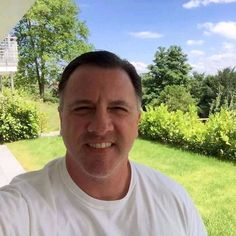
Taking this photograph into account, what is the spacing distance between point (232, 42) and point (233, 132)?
26.4m

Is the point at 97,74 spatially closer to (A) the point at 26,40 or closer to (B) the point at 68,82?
(B) the point at 68,82

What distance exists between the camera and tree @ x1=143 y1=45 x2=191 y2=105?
13500 mm

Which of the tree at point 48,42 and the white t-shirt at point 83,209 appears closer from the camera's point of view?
the white t-shirt at point 83,209

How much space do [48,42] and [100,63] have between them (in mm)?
12283

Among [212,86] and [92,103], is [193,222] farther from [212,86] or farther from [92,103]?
[212,86]

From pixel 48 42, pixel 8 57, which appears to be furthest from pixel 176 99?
pixel 48 42

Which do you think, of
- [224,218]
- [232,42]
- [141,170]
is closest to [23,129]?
[224,218]

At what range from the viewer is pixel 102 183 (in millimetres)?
655

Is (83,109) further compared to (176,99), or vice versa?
(176,99)

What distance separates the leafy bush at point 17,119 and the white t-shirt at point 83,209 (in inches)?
218

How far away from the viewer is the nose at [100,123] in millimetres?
628

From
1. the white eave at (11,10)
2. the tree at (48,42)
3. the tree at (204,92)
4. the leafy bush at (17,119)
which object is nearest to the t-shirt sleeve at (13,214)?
the white eave at (11,10)

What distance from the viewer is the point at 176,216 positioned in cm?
68

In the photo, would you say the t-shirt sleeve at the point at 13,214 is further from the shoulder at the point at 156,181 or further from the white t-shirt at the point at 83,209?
the shoulder at the point at 156,181
